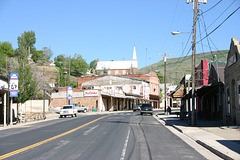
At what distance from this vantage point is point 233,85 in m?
22.5

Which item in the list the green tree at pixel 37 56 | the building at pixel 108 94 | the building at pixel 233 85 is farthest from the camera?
the green tree at pixel 37 56

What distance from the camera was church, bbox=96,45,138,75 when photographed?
157375mm

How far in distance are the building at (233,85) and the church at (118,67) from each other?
13066 cm

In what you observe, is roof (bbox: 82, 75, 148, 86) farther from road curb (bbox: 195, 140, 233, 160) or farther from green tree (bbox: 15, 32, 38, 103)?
road curb (bbox: 195, 140, 233, 160)

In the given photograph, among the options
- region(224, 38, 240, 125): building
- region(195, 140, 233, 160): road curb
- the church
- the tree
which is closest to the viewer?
region(195, 140, 233, 160): road curb

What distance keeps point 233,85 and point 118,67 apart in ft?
454

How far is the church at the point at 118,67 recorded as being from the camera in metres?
157

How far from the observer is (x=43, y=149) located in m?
12.2

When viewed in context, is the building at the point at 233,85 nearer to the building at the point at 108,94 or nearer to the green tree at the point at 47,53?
the building at the point at 108,94

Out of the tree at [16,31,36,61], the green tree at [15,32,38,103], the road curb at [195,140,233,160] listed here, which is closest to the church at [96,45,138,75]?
the tree at [16,31,36,61]

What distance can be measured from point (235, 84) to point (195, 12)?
23.4ft

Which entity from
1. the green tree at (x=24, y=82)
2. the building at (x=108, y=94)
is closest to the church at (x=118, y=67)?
the building at (x=108, y=94)

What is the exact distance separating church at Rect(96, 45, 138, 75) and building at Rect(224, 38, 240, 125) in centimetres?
13066

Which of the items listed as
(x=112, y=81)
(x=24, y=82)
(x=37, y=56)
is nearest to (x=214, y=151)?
(x=24, y=82)
